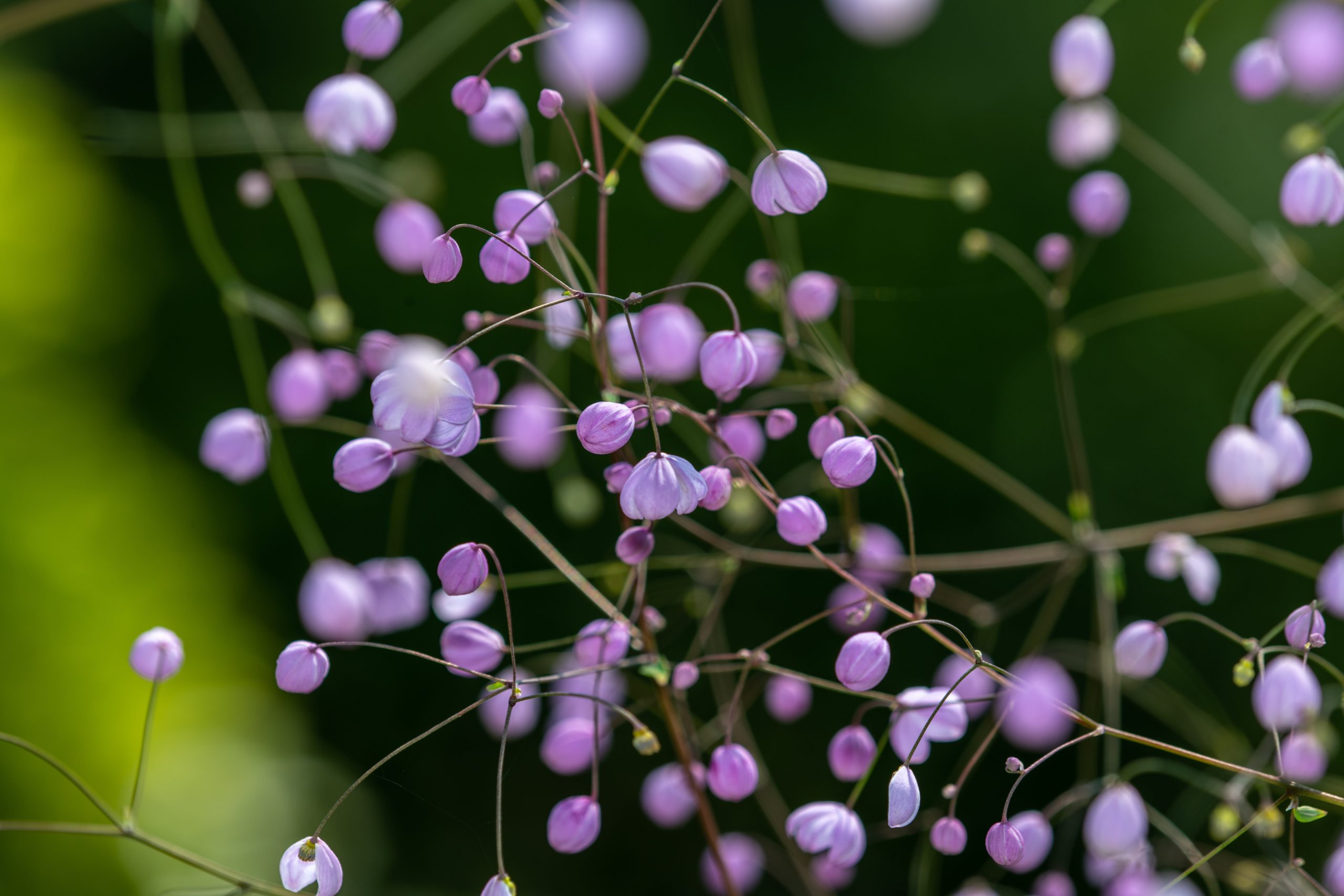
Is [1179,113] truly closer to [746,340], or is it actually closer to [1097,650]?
[1097,650]

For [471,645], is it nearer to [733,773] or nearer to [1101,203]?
[733,773]

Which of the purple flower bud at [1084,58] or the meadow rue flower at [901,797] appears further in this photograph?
the purple flower bud at [1084,58]

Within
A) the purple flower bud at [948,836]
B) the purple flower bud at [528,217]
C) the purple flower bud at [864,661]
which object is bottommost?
the purple flower bud at [948,836]

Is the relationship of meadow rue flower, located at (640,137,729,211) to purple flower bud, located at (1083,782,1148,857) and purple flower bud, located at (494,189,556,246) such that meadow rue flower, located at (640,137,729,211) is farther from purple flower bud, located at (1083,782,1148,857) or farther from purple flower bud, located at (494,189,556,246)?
purple flower bud, located at (1083,782,1148,857)

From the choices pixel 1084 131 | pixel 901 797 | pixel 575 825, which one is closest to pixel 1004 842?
pixel 901 797

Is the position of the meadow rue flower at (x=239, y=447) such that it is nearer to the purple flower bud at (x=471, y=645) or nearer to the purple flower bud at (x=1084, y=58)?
the purple flower bud at (x=471, y=645)

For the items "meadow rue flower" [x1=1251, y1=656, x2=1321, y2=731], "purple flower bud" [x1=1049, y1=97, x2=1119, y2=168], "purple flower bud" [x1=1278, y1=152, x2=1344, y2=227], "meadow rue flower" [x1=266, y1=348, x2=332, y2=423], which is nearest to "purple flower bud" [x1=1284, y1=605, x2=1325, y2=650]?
"meadow rue flower" [x1=1251, y1=656, x2=1321, y2=731]

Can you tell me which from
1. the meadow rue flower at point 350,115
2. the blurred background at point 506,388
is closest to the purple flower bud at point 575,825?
the meadow rue flower at point 350,115
